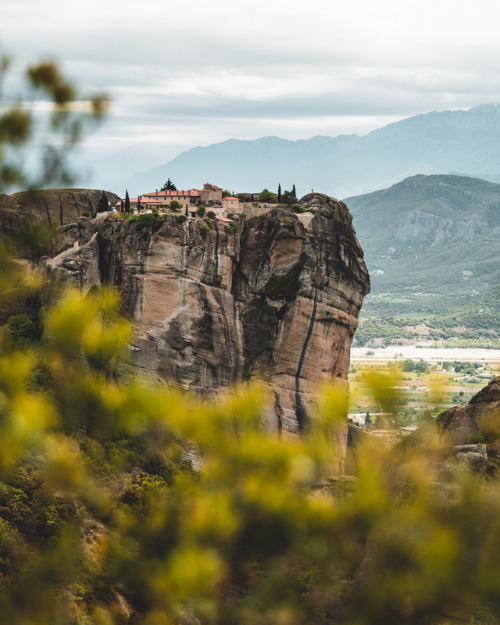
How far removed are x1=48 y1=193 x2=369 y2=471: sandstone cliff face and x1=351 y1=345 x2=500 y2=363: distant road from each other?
97449 mm

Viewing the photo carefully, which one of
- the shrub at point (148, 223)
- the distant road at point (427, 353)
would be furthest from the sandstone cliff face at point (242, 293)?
the distant road at point (427, 353)

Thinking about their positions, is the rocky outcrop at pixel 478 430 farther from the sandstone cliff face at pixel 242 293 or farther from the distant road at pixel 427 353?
the distant road at pixel 427 353

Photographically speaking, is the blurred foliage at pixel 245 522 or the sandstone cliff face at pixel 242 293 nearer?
the blurred foliage at pixel 245 522

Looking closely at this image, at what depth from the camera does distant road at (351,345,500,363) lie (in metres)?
144

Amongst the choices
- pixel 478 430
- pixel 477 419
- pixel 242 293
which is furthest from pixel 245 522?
pixel 242 293

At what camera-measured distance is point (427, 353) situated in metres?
152

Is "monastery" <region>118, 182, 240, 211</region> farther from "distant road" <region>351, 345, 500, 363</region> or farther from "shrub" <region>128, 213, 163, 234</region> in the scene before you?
"distant road" <region>351, 345, 500, 363</region>

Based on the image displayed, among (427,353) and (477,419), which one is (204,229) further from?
(427,353)

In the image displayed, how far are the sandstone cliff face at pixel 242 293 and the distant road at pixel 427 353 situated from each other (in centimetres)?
9745

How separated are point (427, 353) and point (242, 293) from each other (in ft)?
382

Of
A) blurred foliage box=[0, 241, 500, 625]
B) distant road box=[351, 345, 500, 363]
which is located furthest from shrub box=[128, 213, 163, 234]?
distant road box=[351, 345, 500, 363]

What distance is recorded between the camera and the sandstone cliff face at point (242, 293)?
121 ft

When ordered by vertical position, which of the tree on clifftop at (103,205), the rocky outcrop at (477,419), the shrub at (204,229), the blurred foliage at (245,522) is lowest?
the rocky outcrop at (477,419)

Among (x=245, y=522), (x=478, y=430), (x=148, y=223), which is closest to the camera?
(x=245, y=522)
